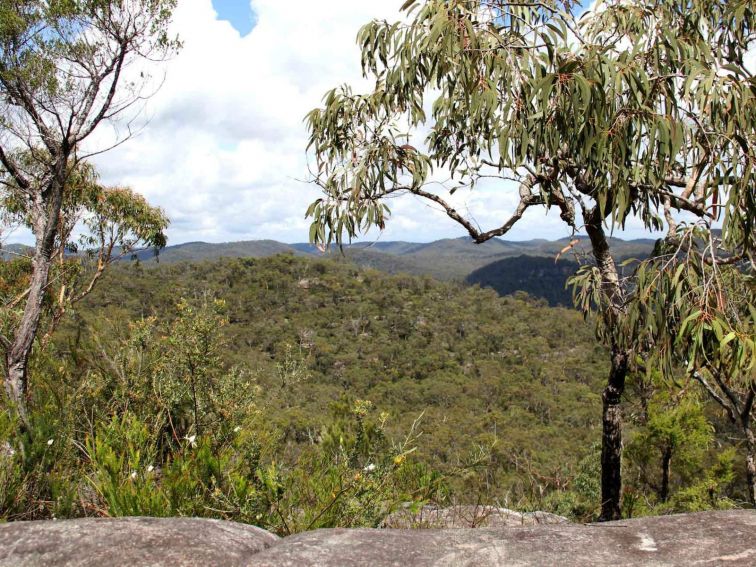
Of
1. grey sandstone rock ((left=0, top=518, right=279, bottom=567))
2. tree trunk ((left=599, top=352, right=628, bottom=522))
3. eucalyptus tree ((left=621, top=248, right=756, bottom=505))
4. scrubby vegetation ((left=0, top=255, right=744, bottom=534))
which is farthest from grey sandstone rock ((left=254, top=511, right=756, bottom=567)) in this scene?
tree trunk ((left=599, top=352, right=628, bottom=522))

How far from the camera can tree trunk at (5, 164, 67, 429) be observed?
4.70 metres

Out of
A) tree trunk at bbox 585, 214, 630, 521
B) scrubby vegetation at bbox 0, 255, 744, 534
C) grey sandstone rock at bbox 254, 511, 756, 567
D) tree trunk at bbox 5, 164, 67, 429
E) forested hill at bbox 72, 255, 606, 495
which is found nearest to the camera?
grey sandstone rock at bbox 254, 511, 756, 567

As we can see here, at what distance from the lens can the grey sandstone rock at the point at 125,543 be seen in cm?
182

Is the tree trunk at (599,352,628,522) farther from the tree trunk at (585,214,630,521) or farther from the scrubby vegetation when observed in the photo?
the scrubby vegetation

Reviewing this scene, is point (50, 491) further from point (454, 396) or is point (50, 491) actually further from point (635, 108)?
point (454, 396)

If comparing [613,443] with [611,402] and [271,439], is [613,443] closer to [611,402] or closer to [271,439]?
[611,402]

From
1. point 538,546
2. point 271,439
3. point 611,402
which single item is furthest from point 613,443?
point 271,439

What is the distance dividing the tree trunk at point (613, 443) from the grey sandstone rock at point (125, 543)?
2.97 m

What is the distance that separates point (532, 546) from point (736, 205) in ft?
7.10

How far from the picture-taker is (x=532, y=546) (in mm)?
2033

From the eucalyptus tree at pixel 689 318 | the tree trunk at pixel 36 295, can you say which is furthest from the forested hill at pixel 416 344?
the eucalyptus tree at pixel 689 318

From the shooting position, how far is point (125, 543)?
1.90 metres

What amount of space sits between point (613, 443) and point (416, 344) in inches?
2427

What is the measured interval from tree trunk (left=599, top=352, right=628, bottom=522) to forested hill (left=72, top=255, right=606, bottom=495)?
28.5m
